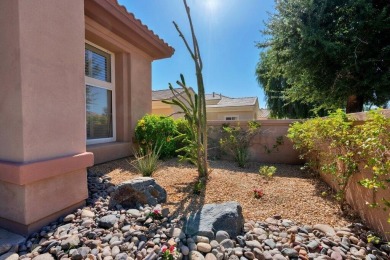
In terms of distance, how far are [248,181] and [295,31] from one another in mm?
5625

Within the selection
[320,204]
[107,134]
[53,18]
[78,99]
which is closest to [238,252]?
[320,204]

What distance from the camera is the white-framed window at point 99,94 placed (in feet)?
16.9

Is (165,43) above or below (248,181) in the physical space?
above

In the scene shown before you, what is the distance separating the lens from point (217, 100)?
23.6 m

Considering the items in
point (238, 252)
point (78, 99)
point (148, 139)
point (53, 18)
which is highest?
point (53, 18)

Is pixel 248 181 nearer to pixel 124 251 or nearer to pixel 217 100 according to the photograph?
pixel 124 251

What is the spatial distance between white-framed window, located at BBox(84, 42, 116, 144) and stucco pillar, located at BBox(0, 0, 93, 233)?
2634 millimetres

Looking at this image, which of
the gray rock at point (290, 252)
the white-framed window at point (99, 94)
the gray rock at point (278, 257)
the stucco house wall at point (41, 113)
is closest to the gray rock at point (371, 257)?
the gray rock at point (290, 252)

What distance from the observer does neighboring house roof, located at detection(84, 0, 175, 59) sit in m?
4.21

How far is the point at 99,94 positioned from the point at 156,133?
74.9 inches

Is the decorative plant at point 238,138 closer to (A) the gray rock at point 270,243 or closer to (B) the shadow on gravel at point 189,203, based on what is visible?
(B) the shadow on gravel at point 189,203

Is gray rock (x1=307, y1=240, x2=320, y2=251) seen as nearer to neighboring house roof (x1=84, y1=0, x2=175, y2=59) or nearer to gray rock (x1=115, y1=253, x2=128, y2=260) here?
gray rock (x1=115, y1=253, x2=128, y2=260)

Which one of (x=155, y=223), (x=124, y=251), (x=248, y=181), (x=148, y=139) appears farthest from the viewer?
(x=148, y=139)

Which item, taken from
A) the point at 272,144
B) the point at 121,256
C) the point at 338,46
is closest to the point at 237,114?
the point at 272,144
